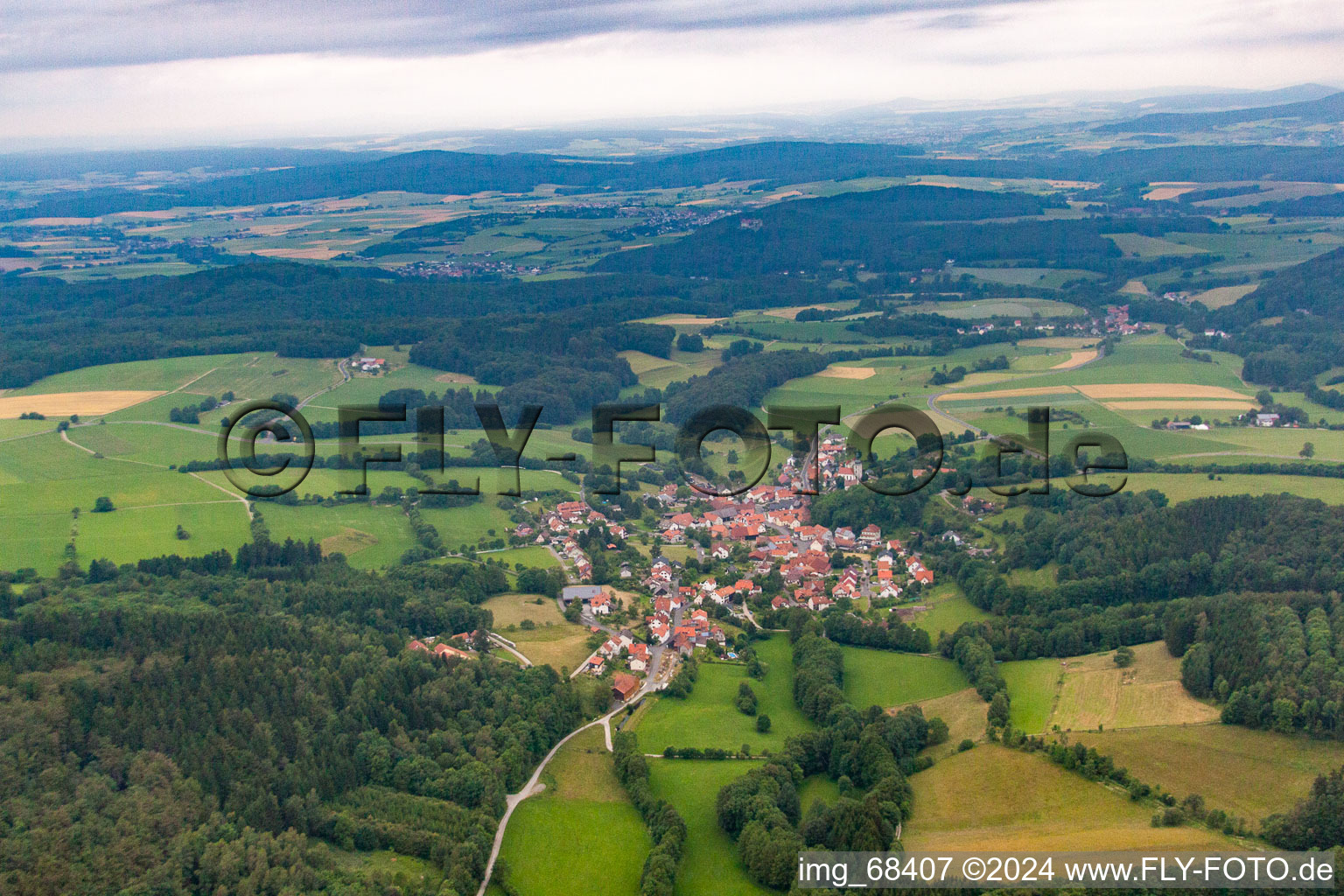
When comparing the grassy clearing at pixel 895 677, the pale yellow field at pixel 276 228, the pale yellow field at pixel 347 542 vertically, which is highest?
the pale yellow field at pixel 276 228

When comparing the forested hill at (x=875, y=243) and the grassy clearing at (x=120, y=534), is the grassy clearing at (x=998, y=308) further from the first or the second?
the grassy clearing at (x=120, y=534)

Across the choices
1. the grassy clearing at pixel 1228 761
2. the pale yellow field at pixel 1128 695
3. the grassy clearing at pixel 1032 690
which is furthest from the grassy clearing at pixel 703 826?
the grassy clearing at pixel 1228 761

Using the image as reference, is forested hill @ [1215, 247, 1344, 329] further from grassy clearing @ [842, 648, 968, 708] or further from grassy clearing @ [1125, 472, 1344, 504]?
grassy clearing @ [842, 648, 968, 708]

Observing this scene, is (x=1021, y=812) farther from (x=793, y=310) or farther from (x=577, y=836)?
(x=793, y=310)

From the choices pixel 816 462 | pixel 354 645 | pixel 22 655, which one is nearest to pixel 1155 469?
pixel 816 462

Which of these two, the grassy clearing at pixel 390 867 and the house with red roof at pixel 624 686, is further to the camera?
the house with red roof at pixel 624 686

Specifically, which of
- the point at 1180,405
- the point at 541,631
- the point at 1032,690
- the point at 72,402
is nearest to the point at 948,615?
the point at 1032,690

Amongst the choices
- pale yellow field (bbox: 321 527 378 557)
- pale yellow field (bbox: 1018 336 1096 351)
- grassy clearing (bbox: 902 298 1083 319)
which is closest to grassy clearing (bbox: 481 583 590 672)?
pale yellow field (bbox: 321 527 378 557)

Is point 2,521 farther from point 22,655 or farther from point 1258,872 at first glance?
point 1258,872
